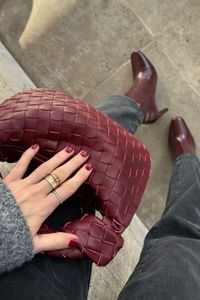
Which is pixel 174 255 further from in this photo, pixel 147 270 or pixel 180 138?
pixel 180 138

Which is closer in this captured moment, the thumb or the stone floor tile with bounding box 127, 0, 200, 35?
the thumb

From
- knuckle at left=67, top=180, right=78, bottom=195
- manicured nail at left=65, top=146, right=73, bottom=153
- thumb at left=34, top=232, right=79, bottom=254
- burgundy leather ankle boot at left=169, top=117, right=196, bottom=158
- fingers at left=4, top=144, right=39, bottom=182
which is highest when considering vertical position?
fingers at left=4, top=144, right=39, bottom=182

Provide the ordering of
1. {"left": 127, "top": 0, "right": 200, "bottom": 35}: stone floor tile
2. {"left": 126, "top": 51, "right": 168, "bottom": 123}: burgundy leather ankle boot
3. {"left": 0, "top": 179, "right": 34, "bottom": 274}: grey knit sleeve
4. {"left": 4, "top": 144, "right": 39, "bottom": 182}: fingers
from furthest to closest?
{"left": 127, "top": 0, "right": 200, "bottom": 35}: stone floor tile < {"left": 126, "top": 51, "right": 168, "bottom": 123}: burgundy leather ankle boot < {"left": 4, "top": 144, "right": 39, "bottom": 182}: fingers < {"left": 0, "top": 179, "right": 34, "bottom": 274}: grey knit sleeve

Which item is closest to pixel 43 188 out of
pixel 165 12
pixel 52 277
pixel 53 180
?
pixel 53 180

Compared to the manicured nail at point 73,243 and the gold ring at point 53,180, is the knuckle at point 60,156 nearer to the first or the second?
the gold ring at point 53,180

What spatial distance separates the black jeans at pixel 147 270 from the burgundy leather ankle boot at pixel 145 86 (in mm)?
423

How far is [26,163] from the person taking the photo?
82cm

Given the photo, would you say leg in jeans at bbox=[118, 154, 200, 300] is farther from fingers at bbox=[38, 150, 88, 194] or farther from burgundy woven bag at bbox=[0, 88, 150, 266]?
fingers at bbox=[38, 150, 88, 194]

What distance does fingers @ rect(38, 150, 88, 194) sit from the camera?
2.64ft

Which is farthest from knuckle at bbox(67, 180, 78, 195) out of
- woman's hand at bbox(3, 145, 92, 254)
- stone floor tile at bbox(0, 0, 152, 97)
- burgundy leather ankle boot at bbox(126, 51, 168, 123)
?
stone floor tile at bbox(0, 0, 152, 97)

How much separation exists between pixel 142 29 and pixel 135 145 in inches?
31.3

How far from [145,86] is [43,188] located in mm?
782

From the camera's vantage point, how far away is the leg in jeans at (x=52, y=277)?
2.42ft

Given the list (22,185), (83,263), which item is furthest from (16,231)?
(83,263)
